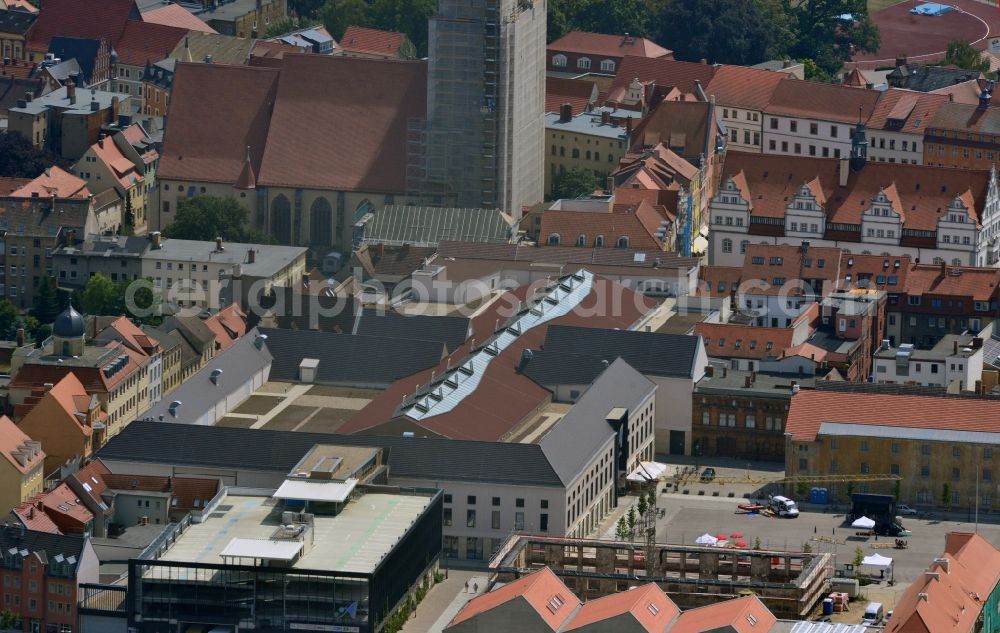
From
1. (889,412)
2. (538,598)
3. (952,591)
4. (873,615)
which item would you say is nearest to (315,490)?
(538,598)

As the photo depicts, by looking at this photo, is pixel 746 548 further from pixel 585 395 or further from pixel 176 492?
pixel 176 492

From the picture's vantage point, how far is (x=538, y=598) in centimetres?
16012

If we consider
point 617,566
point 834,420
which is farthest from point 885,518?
point 617,566

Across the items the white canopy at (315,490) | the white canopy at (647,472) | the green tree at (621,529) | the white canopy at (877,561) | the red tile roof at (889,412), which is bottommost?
the green tree at (621,529)

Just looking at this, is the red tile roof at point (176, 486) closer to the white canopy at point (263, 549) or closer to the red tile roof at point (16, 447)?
the red tile roof at point (16, 447)

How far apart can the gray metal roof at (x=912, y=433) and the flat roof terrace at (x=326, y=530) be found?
26474mm

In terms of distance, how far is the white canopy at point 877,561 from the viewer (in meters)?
179

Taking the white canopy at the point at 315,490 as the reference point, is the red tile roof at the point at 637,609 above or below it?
below

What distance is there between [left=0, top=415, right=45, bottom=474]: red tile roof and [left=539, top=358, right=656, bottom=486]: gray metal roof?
90.0 ft

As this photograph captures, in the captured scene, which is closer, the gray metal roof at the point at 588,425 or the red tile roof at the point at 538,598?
the red tile roof at the point at 538,598

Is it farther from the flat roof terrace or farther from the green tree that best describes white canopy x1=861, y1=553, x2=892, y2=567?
the flat roof terrace

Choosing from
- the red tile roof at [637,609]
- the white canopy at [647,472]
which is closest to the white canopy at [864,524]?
the white canopy at [647,472]

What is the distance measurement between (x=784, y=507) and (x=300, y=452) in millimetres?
26471

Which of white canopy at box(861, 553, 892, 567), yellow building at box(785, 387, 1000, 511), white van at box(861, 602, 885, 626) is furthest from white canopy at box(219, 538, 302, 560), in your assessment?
yellow building at box(785, 387, 1000, 511)
